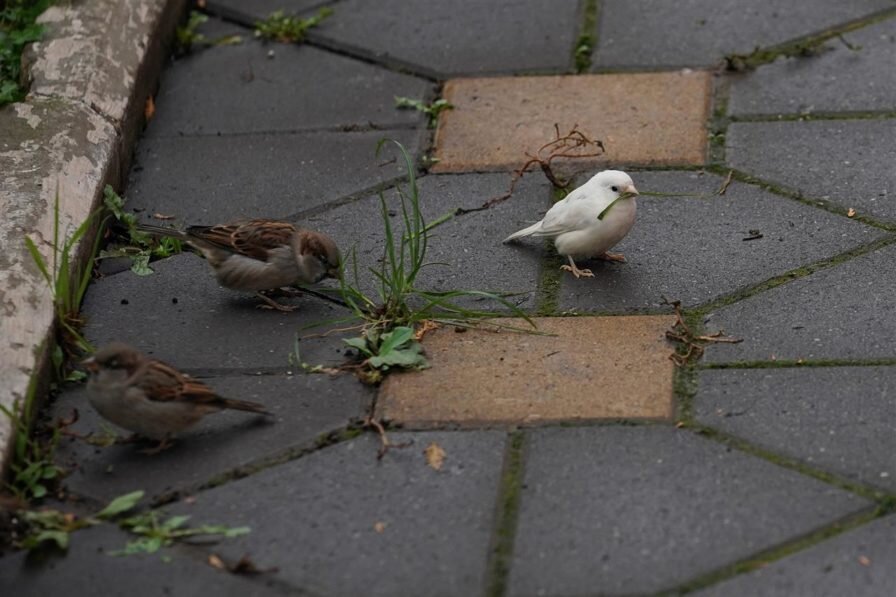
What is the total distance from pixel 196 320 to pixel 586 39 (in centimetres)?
268

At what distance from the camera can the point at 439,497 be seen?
3.50 m

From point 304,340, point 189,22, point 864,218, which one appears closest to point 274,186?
A: point 304,340

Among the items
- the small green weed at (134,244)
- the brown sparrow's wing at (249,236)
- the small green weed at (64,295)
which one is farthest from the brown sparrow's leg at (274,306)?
the small green weed at (64,295)

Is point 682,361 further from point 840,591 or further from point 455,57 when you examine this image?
point 455,57

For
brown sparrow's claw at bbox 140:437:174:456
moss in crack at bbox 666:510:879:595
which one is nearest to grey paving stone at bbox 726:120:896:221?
moss in crack at bbox 666:510:879:595

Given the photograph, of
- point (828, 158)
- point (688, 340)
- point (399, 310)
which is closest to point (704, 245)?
point (688, 340)

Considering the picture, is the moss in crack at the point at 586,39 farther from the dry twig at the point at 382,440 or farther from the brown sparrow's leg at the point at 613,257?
the dry twig at the point at 382,440

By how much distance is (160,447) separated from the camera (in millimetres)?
3783

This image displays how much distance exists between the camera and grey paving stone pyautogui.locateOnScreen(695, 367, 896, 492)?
3.54 meters

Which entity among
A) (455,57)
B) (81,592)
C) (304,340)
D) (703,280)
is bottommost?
(81,592)

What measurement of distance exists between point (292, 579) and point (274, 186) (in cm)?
244

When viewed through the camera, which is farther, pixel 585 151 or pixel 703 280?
pixel 585 151

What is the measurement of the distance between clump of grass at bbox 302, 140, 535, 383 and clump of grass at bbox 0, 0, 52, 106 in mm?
1813

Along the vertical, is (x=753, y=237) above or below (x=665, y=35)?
below
